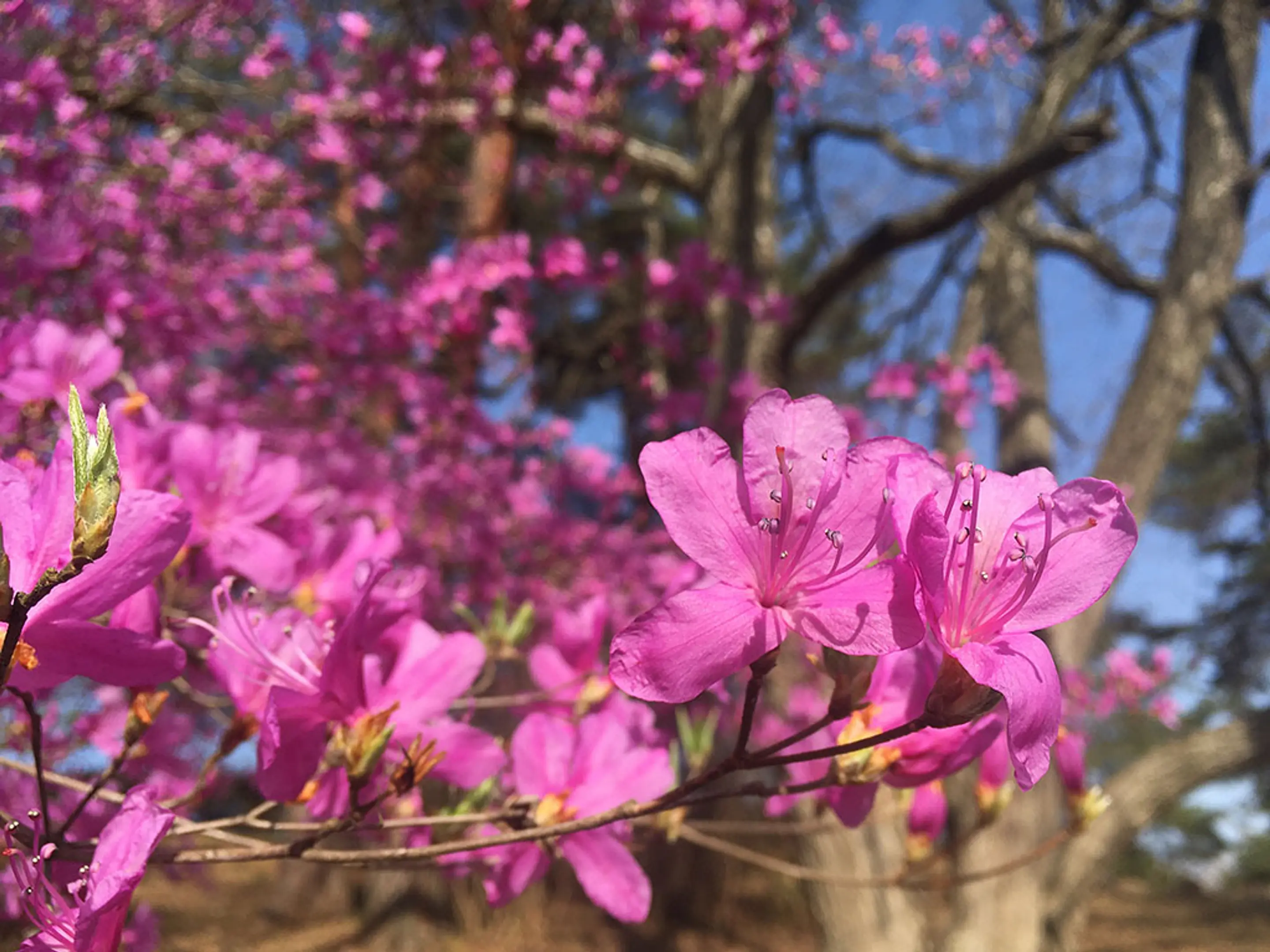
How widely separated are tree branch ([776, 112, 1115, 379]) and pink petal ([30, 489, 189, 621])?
3359 millimetres

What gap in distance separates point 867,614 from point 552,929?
6.78 metres

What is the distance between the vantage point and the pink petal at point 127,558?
625 millimetres

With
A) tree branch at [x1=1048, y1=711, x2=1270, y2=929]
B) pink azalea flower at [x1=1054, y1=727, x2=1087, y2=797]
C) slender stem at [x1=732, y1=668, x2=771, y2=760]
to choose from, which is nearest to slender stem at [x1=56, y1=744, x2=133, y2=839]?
slender stem at [x1=732, y1=668, x2=771, y2=760]

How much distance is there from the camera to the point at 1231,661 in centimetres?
867

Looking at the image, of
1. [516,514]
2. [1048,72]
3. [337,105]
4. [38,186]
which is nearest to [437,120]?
[337,105]

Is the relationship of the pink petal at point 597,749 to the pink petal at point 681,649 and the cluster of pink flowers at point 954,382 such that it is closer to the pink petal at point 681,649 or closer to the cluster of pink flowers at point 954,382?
the pink petal at point 681,649

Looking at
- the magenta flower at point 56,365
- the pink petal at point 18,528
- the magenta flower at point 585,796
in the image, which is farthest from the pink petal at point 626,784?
the magenta flower at point 56,365

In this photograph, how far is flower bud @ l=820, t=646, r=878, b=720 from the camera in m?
0.67

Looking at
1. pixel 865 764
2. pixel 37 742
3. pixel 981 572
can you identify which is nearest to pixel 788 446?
pixel 981 572

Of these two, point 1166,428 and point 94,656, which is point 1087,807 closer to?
point 94,656

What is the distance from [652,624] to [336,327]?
3.66m

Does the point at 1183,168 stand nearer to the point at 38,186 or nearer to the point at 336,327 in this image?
the point at 336,327

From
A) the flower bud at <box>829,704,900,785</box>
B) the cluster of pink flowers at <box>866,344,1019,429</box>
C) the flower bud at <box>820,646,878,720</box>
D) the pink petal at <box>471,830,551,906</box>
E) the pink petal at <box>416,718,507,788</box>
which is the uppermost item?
the cluster of pink flowers at <box>866,344,1019,429</box>

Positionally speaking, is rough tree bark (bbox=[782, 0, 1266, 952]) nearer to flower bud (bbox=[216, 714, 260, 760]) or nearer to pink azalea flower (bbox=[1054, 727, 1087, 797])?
pink azalea flower (bbox=[1054, 727, 1087, 797])
